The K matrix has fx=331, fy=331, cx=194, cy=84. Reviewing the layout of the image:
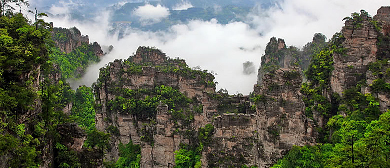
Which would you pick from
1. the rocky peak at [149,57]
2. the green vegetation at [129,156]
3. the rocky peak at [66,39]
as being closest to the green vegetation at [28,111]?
the green vegetation at [129,156]

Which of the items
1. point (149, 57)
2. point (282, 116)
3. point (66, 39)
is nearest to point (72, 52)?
point (66, 39)

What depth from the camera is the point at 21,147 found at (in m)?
15.1

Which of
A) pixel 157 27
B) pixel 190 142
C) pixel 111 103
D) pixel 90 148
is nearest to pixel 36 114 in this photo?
pixel 90 148

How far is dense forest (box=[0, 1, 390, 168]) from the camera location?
1593 cm

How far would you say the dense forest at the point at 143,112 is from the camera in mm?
15930

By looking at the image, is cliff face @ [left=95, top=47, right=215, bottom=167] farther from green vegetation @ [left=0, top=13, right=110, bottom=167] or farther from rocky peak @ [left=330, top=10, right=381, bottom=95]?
green vegetation @ [left=0, top=13, right=110, bottom=167]

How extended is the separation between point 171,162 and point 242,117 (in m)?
13.1

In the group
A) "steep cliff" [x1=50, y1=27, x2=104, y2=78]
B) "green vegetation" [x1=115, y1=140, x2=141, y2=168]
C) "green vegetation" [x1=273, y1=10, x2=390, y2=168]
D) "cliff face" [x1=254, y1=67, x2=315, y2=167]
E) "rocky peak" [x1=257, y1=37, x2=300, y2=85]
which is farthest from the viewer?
"steep cliff" [x1=50, y1=27, x2=104, y2=78]

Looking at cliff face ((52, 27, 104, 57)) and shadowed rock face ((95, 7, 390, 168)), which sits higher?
cliff face ((52, 27, 104, 57))

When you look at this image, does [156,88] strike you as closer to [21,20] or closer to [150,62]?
[150,62]

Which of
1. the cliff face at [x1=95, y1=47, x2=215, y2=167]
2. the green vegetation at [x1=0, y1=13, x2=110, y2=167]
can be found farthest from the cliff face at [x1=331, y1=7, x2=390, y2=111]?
the green vegetation at [x1=0, y1=13, x2=110, y2=167]

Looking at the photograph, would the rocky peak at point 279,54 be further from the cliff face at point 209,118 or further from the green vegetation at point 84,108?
the green vegetation at point 84,108

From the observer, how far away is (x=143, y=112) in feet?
145

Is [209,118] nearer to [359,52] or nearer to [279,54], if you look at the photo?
[359,52]
